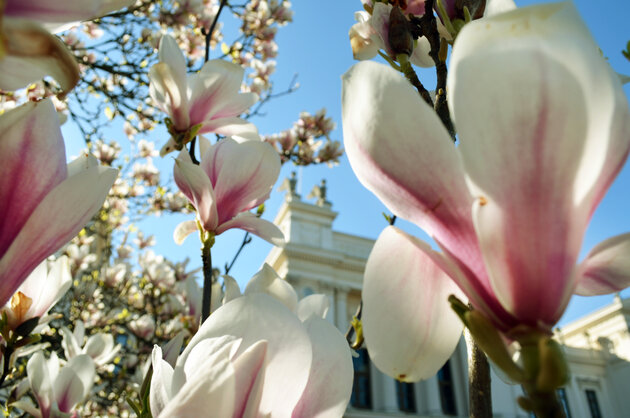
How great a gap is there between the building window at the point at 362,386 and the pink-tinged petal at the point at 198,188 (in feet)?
38.4

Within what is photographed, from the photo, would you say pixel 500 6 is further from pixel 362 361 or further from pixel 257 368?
pixel 362 361

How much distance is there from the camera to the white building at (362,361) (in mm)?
12047

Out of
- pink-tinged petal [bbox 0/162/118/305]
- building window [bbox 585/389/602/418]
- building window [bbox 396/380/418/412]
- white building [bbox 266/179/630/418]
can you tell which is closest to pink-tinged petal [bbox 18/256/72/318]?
pink-tinged petal [bbox 0/162/118/305]

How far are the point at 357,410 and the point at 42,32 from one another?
1217 centimetres

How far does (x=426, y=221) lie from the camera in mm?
281

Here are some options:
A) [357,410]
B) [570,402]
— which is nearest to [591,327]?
[570,402]

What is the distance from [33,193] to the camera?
29cm

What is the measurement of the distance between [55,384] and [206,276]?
360 millimetres

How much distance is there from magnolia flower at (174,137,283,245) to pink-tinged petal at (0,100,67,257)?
362 mm

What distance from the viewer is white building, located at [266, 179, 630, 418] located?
1205 cm

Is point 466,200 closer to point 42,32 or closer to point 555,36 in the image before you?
point 555,36

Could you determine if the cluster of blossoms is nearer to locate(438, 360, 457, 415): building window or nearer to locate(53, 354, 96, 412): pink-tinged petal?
locate(53, 354, 96, 412): pink-tinged petal

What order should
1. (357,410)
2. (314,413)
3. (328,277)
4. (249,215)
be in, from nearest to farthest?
(314,413)
(249,215)
(357,410)
(328,277)

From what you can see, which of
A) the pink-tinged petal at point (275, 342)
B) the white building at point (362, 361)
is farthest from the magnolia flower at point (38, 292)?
the white building at point (362, 361)
